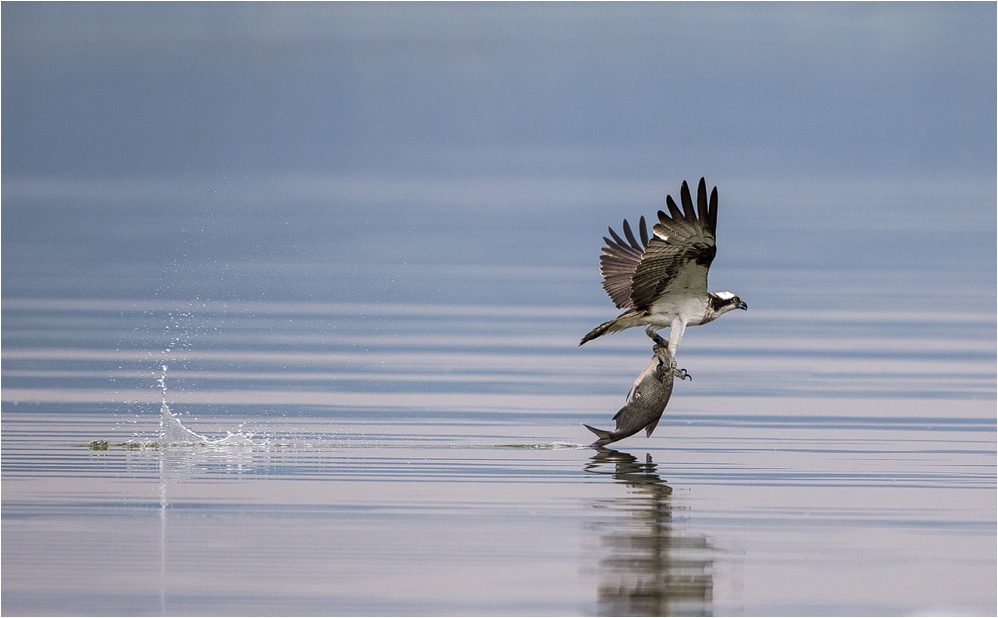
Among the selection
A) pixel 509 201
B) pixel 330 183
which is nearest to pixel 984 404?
pixel 509 201

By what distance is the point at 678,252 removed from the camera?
52.1ft

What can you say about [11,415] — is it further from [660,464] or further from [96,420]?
[660,464]

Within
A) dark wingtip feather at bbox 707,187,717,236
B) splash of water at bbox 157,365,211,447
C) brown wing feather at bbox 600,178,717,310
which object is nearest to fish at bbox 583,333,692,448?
brown wing feather at bbox 600,178,717,310

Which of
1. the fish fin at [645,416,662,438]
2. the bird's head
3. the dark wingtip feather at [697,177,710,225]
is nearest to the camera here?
the dark wingtip feather at [697,177,710,225]

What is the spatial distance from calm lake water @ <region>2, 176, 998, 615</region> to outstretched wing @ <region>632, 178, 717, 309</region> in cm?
115

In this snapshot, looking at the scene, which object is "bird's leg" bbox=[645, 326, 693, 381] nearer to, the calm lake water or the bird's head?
the calm lake water

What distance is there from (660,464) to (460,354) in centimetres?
753

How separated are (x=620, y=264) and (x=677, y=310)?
1797 millimetres

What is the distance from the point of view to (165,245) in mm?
40094

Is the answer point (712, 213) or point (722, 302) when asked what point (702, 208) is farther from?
point (722, 302)

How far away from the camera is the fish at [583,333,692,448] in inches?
612

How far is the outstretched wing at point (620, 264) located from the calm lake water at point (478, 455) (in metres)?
1.07

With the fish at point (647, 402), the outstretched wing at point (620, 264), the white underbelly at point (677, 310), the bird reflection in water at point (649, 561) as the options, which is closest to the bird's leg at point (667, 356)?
the fish at point (647, 402)

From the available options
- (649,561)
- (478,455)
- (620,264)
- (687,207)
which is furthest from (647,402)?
(649,561)
